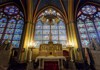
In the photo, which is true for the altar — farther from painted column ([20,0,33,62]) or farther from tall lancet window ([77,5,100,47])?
tall lancet window ([77,5,100,47])

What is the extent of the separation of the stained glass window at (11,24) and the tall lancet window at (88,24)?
5.85 m

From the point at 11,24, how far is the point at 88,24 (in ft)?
25.3

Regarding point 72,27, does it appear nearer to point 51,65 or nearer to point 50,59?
point 50,59

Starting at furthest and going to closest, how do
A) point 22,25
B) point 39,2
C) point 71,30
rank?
point 39,2
point 22,25
point 71,30

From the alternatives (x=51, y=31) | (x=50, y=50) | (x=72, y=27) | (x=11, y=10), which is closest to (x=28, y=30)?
(x=51, y=31)

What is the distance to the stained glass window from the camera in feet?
36.9

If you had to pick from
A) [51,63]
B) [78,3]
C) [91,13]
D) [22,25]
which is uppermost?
[78,3]

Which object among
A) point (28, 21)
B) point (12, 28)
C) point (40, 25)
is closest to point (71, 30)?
point (40, 25)

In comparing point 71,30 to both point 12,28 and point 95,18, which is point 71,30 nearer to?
point 95,18

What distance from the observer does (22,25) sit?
12.4m

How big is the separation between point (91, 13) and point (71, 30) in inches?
145

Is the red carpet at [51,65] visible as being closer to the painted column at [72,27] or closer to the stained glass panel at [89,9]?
the painted column at [72,27]

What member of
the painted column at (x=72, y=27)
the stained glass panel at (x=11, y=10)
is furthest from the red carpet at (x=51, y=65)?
the stained glass panel at (x=11, y=10)

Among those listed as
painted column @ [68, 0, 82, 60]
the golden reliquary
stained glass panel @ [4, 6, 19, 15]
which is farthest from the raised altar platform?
stained glass panel @ [4, 6, 19, 15]
